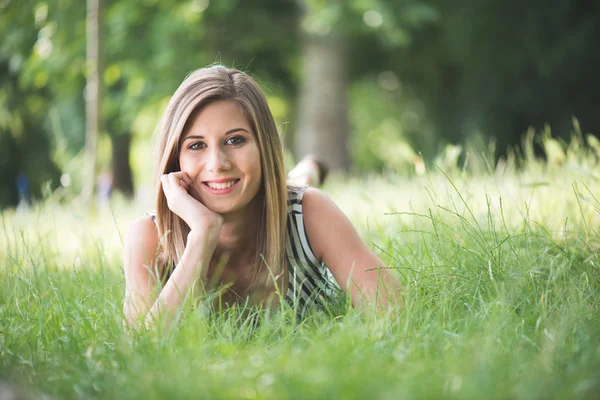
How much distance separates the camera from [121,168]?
13164mm

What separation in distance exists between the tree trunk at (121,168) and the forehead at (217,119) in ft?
35.9

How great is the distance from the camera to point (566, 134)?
9492mm

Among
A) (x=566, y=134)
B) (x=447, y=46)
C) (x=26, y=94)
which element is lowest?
(x=566, y=134)

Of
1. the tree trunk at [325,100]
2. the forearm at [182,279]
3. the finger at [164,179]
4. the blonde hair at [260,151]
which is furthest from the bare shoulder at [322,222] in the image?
the tree trunk at [325,100]

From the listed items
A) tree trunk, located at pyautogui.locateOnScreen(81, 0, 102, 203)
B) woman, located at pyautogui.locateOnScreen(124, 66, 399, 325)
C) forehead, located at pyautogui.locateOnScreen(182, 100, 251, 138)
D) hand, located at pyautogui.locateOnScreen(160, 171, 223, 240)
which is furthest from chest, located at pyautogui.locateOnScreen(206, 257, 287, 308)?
tree trunk, located at pyautogui.locateOnScreen(81, 0, 102, 203)

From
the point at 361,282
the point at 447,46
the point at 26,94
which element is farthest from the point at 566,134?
the point at 26,94

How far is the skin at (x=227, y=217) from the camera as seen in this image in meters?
2.19

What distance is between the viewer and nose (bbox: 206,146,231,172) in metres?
2.27

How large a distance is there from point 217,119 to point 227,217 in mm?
441

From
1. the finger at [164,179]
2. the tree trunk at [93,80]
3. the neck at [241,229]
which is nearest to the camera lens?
the finger at [164,179]

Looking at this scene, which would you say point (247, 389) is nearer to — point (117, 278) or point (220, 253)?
point (220, 253)

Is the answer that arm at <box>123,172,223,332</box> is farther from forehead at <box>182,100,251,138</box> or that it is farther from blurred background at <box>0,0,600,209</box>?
blurred background at <box>0,0,600,209</box>

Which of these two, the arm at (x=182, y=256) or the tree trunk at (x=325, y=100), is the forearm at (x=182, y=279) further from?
the tree trunk at (x=325, y=100)

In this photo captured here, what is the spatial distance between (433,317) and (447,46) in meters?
9.61
